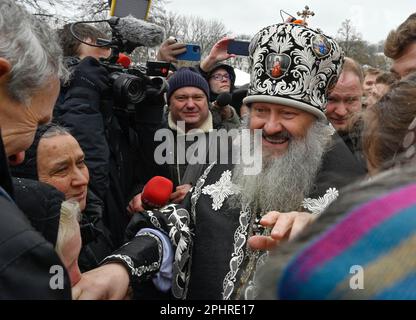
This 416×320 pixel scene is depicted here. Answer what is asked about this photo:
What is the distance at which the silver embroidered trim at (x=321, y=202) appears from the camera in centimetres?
197

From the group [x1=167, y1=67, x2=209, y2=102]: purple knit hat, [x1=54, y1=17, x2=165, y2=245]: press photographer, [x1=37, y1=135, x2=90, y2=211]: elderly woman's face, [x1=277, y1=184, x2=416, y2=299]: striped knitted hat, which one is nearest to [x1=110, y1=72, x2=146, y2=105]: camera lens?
[x1=54, y1=17, x2=165, y2=245]: press photographer

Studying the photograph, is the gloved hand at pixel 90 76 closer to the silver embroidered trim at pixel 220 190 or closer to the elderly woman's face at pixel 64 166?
the elderly woman's face at pixel 64 166

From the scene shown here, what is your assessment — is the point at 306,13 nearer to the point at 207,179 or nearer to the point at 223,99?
the point at 223,99

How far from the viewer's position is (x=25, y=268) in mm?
980

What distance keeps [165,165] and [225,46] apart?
1.18 metres

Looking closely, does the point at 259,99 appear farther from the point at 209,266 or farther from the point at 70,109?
the point at 70,109

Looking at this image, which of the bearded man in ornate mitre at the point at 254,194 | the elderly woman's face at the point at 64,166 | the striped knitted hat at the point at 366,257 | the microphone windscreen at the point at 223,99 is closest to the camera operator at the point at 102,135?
the elderly woman's face at the point at 64,166

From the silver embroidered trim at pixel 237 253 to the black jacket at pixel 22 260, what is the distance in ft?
3.03

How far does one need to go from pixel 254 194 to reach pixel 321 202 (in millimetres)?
275

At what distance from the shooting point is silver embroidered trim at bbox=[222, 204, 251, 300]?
188 cm

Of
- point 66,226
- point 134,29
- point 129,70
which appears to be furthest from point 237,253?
point 134,29

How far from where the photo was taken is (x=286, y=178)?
7.00ft

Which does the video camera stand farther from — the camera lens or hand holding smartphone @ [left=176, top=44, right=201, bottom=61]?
hand holding smartphone @ [left=176, top=44, right=201, bottom=61]
